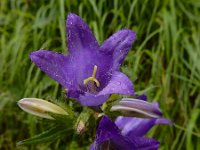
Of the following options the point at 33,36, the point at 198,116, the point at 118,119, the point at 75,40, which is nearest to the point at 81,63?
the point at 75,40

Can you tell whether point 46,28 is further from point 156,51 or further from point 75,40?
point 75,40

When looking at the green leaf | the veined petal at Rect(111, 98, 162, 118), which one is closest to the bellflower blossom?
the veined petal at Rect(111, 98, 162, 118)

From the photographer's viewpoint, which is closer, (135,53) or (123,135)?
(123,135)

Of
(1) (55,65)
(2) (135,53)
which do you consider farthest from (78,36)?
(2) (135,53)

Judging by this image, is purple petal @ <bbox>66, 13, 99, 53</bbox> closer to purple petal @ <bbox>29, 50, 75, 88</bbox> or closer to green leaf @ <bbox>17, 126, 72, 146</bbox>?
purple petal @ <bbox>29, 50, 75, 88</bbox>

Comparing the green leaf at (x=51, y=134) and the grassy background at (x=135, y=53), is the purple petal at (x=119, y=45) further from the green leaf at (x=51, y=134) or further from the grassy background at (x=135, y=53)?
the grassy background at (x=135, y=53)

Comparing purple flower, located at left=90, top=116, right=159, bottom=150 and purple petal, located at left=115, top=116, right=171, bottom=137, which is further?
purple petal, located at left=115, top=116, right=171, bottom=137

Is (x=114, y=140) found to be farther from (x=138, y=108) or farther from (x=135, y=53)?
(x=135, y=53)
